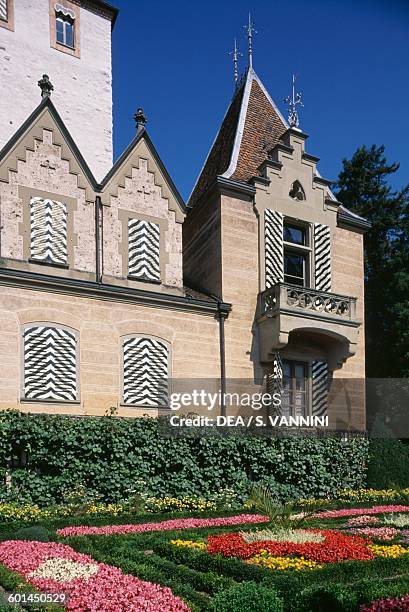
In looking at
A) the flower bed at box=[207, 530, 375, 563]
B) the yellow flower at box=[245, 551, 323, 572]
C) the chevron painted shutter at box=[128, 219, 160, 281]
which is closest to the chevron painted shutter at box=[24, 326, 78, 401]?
the chevron painted shutter at box=[128, 219, 160, 281]

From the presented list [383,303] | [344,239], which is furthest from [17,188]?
[383,303]

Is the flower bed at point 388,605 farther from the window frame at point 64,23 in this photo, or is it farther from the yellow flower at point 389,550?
the window frame at point 64,23

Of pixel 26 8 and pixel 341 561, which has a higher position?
pixel 26 8

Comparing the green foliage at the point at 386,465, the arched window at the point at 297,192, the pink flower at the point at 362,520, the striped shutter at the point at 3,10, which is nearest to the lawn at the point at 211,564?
the pink flower at the point at 362,520

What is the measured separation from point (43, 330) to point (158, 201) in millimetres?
6760

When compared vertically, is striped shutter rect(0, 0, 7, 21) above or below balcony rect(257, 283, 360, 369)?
above

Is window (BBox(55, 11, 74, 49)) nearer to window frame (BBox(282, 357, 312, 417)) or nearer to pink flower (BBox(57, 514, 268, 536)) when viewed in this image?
→ window frame (BBox(282, 357, 312, 417))

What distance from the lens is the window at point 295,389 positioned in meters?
24.2

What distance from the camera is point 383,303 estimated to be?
→ 36375mm

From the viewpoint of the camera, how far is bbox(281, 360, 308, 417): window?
79.5 feet

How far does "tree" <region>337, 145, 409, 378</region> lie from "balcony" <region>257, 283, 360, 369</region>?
9.59 meters

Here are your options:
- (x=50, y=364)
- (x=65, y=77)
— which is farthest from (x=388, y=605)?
(x=65, y=77)

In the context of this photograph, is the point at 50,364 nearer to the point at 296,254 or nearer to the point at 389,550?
the point at 296,254

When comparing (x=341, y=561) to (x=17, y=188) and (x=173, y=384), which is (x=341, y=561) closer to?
(x=173, y=384)
